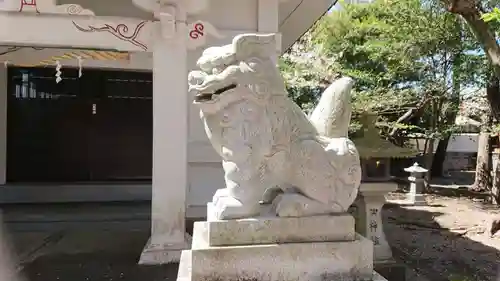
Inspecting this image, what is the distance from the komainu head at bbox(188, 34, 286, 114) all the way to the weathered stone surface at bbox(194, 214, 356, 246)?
610mm

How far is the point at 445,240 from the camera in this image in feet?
23.5

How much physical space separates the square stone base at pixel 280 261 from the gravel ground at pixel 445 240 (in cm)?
266

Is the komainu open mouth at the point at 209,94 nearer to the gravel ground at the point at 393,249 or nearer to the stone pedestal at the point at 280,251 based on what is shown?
the stone pedestal at the point at 280,251

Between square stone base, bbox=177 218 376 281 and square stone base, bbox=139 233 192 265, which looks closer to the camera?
square stone base, bbox=177 218 376 281

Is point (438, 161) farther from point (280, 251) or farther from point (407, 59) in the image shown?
point (280, 251)

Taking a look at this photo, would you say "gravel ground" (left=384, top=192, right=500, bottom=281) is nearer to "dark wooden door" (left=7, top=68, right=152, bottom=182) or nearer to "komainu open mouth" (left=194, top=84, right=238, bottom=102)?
"komainu open mouth" (left=194, top=84, right=238, bottom=102)

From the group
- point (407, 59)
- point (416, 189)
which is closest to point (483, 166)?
point (416, 189)

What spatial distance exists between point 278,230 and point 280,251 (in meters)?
0.11

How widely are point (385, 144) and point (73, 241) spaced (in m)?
4.00

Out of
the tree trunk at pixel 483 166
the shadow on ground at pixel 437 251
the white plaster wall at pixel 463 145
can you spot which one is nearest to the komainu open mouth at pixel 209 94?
the shadow on ground at pixel 437 251

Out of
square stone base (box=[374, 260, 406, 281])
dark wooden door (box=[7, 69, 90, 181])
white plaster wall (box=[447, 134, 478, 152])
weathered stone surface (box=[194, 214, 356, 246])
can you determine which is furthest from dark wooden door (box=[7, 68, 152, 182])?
white plaster wall (box=[447, 134, 478, 152])

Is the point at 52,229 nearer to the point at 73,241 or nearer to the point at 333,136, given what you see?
the point at 73,241

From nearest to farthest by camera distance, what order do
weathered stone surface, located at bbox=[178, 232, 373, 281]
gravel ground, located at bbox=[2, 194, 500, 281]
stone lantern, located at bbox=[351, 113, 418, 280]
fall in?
weathered stone surface, located at bbox=[178, 232, 373, 281] < gravel ground, located at bbox=[2, 194, 500, 281] < stone lantern, located at bbox=[351, 113, 418, 280]

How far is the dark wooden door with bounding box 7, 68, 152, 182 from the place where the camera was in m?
8.40
